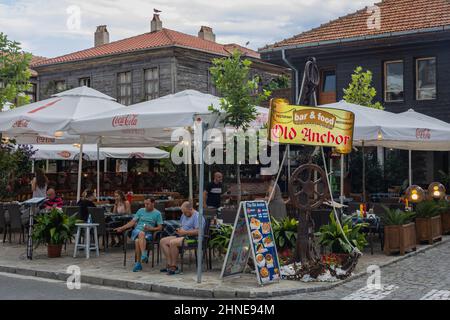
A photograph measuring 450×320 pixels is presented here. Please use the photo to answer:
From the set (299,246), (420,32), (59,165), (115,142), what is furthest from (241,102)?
(59,165)

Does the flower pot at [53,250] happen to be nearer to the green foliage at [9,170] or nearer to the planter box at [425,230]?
the green foliage at [9,170]

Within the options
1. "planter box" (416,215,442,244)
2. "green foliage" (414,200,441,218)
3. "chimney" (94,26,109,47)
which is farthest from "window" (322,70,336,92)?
"chimney" (94,26,109,47)

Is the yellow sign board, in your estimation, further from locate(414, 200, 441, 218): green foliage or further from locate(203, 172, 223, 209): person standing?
locate(203, 172, 223, 209): person standing

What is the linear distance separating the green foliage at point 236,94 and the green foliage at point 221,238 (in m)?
2.52

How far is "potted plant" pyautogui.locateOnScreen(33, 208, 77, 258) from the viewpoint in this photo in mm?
12438

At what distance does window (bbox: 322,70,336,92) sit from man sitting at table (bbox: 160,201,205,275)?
17.0 m

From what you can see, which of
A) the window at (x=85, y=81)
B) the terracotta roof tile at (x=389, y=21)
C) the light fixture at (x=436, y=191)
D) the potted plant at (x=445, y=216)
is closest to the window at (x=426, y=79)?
the terracotta roof tile at (x=389, y=21)

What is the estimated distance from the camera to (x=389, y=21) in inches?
1008

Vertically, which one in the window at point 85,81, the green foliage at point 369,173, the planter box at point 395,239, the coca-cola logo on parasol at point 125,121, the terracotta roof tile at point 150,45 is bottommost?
the planter box at point 395,239

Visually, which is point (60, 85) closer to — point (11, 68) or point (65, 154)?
point (65, 154)

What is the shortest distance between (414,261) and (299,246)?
110 inches

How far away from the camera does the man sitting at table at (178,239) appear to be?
10.5m

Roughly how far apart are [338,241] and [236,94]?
4.19 metres
